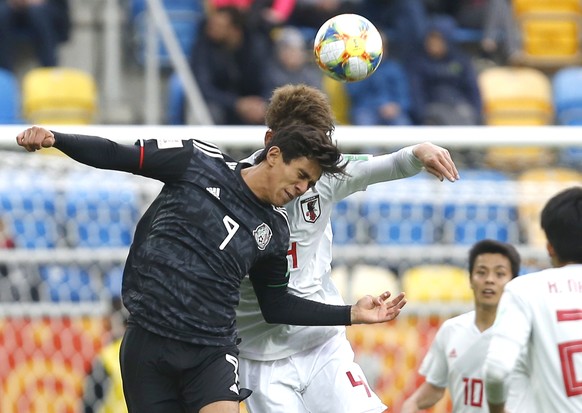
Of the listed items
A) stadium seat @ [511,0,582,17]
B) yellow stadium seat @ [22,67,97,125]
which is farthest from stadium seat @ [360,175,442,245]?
stadium seat @ [511,0,582,17]

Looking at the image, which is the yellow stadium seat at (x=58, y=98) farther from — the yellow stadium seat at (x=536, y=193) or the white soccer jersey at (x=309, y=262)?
the white soccer jersey at (x=309, y=262)

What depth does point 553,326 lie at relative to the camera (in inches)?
171

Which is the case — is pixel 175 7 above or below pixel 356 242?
above

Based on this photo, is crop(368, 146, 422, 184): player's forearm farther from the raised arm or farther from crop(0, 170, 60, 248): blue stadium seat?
crop(0, 170, 60, 248): blue stadium seat

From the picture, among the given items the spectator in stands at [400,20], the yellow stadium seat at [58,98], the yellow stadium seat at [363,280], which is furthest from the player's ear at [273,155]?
the spectator in stands at [400,20]

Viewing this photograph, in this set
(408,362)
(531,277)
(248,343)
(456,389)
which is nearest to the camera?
(531,277)

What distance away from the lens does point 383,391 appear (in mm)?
7898

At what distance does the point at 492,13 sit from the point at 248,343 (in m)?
7.35

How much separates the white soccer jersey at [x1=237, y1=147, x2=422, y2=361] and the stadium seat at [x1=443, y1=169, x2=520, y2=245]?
279 centimetres

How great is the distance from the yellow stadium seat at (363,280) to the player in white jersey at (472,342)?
167 cm

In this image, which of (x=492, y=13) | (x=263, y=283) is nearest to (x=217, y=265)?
(x=263, y=283)

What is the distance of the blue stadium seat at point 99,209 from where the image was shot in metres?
7.95

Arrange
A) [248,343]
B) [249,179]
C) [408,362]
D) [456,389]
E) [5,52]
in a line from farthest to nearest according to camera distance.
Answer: [5,52] → [408,362] → [456,389] → [248,343] → [249,179]

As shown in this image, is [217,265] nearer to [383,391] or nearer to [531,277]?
[531,277]
